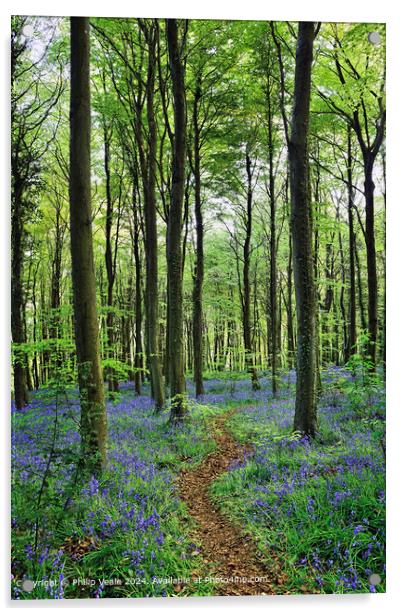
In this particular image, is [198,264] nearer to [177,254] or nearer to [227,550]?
[177,254]

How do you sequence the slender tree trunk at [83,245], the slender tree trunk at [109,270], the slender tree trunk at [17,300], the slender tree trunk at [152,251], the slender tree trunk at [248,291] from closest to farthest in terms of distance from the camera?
1. the slender tree trunk at [83,245]
2. the slender tree trunk at [17,300]
3. the slender tree trunk at [109,270]
4. the slender tree trunk at [248,291]
5. the slender tree trunk at [152,251]

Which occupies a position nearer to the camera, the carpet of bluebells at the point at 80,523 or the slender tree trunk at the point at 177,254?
the carpet of bluebells at the point at 80,523

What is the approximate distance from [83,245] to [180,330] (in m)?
2.85

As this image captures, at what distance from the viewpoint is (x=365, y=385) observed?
15.8 feet

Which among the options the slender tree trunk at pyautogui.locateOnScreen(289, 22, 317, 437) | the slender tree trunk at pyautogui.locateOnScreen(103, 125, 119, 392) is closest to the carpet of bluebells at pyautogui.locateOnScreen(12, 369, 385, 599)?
the slender tree trunk at pyautogui.locateOnScreen(289, 22, 317, 437)

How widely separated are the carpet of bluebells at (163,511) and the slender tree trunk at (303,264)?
521 mm

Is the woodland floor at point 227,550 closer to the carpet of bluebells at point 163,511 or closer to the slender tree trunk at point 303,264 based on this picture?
the carpet of bluebells at point 163,511

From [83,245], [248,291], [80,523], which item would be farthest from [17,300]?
[248,291]

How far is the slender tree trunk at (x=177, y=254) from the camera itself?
21.1 ft

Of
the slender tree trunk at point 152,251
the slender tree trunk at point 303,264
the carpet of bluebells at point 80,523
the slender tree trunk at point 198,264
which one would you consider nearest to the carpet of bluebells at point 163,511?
the carpet of bluebells at point 80,523

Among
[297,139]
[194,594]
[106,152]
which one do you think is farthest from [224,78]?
[194,594]

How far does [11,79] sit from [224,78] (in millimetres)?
3329

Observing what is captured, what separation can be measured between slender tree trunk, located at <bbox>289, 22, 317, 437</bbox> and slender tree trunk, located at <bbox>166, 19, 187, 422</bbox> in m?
2.05
